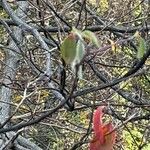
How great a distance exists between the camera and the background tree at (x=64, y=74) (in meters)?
1.74

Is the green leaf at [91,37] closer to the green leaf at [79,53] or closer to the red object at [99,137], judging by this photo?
the green leaf at [79,53]

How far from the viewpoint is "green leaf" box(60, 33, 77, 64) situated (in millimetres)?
1176

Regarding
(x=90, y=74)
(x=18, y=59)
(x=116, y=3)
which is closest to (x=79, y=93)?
(x=18, y=59)

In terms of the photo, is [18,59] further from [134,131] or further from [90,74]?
[134,131]

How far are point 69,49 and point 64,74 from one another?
63 centimetres

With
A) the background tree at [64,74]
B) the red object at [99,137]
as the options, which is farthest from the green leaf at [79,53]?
the red object at [99,137]

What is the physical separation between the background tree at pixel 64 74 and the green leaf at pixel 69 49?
2cm

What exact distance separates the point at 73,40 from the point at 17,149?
2.16m

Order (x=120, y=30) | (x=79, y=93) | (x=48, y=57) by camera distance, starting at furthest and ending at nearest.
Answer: (x=120, y=30) → (x=48, y=57) → (x=79, y=93)

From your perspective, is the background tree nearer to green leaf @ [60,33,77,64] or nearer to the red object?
green leaf @ [60,33,77,64]

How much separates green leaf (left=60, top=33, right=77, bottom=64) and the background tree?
2 centimetres

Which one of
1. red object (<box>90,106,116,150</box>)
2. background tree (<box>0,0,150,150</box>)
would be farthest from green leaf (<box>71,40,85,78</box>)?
red object (<box>90,106,116,150</box>)

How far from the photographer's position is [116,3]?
18.4 ft

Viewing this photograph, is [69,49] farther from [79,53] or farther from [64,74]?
[64,74]
